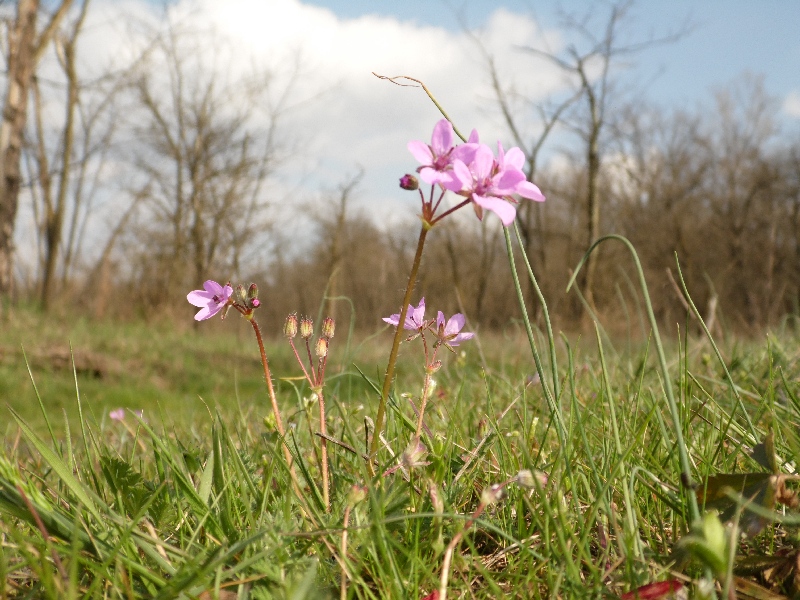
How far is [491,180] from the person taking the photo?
0.91 metres

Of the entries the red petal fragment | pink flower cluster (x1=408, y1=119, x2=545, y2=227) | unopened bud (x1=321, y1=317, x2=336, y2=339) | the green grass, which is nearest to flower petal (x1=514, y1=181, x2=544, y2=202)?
pink flower cluster (x1=408, y1=119, x2=545, y2=227)

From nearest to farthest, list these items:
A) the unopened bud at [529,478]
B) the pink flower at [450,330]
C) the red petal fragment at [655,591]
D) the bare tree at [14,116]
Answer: the red petal fragment at [655,591]
the unopened bud at [529,478]
the pink flower at [450,330]
the bare tree at [14,116]

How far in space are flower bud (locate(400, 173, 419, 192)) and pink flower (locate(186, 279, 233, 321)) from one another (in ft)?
1.28

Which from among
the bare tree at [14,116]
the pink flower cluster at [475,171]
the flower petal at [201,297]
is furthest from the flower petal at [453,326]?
the bare tree at [14,116]

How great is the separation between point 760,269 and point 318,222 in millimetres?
23304

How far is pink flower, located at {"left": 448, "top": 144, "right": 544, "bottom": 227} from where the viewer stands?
87cm

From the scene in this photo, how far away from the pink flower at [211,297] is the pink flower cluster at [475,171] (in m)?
0.45

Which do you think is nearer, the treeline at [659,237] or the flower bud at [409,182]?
the flower bud at [409,182]

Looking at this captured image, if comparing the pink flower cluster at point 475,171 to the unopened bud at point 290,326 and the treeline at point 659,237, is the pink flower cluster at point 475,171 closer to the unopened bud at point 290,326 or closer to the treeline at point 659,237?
the unopened bud at point 290,326

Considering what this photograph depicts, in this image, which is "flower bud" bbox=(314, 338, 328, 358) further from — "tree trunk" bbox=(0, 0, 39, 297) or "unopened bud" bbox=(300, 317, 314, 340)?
"tree trunk" bbox=(0, 0, 39, 297)

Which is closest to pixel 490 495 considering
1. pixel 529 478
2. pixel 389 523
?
pixel 529 478

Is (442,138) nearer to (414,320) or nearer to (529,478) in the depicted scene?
(414,320)

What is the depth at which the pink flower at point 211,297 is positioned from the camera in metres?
1.08

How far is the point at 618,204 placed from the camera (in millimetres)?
29625
